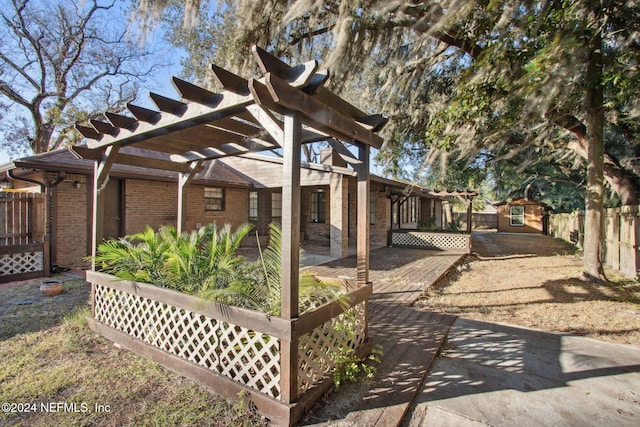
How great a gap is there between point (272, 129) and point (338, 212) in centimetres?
741

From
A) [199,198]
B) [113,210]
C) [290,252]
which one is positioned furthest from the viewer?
[199,198]

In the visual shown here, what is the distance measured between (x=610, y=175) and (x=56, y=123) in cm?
2565

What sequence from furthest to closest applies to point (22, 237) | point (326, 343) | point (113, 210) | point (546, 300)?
point (113, 210) → point (22, 237) → point (546, 300) → point (326, 343)

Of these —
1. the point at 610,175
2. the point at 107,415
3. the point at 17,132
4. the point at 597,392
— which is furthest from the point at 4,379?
the point at 17,132

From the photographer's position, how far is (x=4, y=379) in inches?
116

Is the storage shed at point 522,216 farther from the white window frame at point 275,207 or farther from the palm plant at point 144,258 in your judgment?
the palm plant at point 144,258

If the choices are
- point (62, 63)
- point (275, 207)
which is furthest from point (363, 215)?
point (62, 63)

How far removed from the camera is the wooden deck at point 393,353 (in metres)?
2.45

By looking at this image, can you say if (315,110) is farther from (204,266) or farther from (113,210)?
(113,210)

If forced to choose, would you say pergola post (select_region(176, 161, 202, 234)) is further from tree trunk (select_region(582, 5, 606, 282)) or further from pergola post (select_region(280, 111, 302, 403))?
tree trunk (select_region(582, 5, 606, 282))

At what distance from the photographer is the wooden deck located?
2447 millimetres

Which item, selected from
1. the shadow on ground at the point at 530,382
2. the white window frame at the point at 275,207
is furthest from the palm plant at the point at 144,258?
the white window frame at the point at 275,207

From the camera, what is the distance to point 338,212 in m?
9.78

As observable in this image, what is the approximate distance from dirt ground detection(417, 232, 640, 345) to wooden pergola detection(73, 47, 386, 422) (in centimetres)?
312
